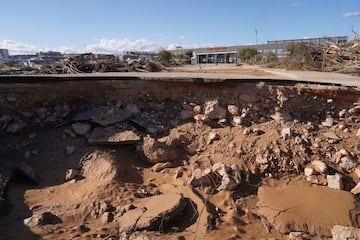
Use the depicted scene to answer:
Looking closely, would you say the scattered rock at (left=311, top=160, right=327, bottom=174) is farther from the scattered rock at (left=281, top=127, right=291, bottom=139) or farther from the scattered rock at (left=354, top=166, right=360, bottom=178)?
the scattered rock at (left=281, top=127, right=291, bottom=139)

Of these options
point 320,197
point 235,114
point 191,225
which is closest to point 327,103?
point 235,114

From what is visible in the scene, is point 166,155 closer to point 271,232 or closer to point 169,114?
point 169,114

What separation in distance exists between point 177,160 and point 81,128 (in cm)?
206

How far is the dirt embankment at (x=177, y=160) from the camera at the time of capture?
4.17m

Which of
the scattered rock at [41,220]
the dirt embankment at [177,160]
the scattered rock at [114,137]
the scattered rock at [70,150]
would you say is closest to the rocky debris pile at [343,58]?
the dirt embankment at [177,160]

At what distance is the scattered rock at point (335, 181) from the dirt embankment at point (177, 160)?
0.06ft

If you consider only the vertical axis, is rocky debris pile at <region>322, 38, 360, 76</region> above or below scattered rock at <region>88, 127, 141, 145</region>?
above

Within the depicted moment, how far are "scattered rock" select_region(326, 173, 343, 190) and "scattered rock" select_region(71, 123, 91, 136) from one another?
14.6ft

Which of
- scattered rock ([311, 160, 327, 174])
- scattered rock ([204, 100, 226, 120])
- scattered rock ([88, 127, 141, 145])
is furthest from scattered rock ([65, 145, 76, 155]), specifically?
scattered rock ([311, 160, 327, 174])

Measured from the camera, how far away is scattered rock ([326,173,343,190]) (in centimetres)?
485

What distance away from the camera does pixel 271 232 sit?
13.3 feet

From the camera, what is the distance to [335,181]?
4891 millimetres

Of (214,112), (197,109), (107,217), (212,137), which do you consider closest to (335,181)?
(212,137)

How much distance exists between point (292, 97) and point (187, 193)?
10.5 feet
